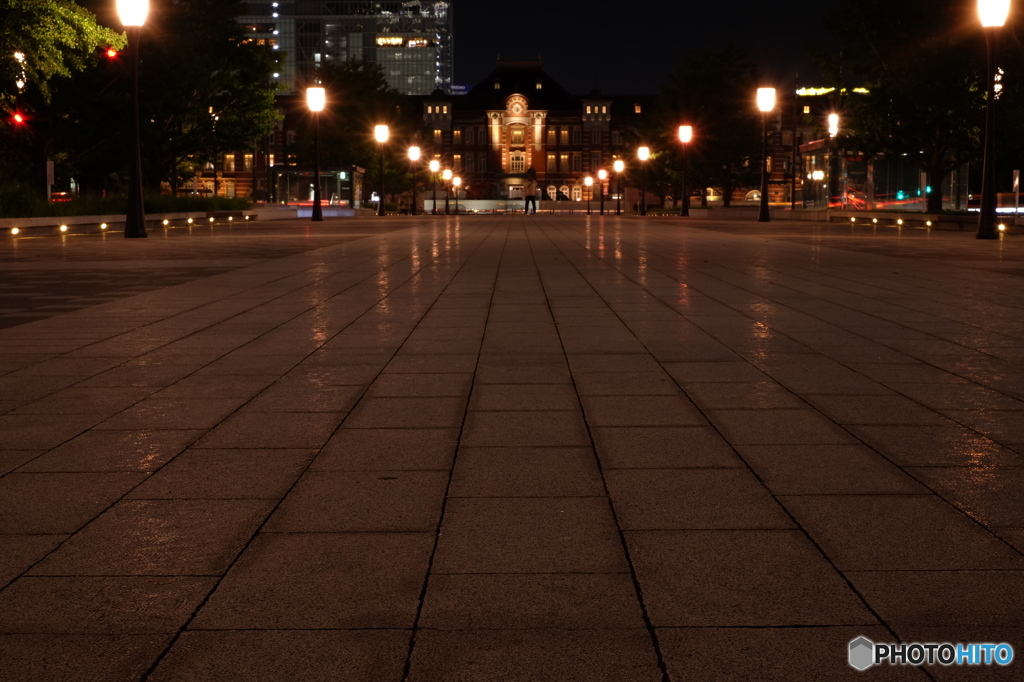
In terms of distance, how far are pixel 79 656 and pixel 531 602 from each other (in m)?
1.41

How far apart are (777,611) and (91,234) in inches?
1334

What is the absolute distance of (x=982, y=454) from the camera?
6090 millimetres

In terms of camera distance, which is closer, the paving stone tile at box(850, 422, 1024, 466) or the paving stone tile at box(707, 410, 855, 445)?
the paving stone tile at box(850, 422, 1024, 466)

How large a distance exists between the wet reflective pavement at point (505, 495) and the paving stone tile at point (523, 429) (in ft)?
0.12

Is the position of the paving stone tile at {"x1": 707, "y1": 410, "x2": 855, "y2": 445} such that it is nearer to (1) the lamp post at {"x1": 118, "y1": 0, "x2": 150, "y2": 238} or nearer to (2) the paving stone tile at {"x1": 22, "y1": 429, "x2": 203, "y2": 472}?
(2) the paving stone tile at {"x1": 22, "y1": 429, "x2": 203, "y2": 472}

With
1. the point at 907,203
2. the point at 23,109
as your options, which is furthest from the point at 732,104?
the point at 23,109

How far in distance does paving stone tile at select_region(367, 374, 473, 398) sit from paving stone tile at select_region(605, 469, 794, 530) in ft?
8.20

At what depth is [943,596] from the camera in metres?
3.95

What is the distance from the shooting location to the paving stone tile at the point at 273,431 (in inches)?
253

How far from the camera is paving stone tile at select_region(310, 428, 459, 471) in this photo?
5883 mm

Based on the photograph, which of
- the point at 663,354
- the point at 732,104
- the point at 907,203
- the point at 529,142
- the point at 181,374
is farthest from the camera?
the point at 529,142

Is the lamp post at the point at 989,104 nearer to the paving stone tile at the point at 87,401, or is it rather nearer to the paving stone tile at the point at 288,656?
the paving stone tile at the point at 87,401

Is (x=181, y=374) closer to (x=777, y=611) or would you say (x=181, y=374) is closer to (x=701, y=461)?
(x=701, y=461)

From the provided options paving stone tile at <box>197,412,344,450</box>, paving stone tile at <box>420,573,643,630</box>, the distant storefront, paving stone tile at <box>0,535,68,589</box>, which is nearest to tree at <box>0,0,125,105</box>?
paving stone tile at <box>197,412,344,450</box>
